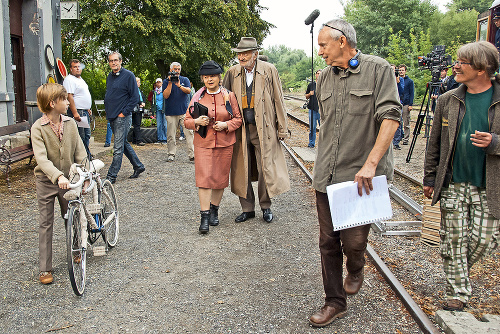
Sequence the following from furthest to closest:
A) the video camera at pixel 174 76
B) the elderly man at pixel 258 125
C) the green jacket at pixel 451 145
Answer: the video camera at pixel 174 76 < the elderly man at pixel 258 125 < the green jacket at pixel 451 145

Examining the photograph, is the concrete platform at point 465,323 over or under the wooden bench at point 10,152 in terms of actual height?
under

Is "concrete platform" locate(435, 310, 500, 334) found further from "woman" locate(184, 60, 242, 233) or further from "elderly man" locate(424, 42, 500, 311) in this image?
"woman" locate(184, 60, 242, 233)

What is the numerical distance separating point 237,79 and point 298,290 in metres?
3.02

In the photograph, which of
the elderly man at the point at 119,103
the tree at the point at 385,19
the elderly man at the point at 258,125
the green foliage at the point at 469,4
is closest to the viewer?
the elderly man at the point at 258,125

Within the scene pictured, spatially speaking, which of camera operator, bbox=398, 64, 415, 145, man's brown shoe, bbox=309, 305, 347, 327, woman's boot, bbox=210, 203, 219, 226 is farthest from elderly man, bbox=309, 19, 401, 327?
camera operator, bbox=398, 64, 415, 145

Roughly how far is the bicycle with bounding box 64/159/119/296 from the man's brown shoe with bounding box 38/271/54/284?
326mm

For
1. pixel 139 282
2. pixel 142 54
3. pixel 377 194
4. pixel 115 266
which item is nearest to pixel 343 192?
pixel 377 194

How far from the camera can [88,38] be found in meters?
22.0

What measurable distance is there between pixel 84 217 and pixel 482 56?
349 centimetres

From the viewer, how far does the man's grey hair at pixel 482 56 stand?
3570 mm

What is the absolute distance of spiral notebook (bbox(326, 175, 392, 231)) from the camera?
11.6 ft

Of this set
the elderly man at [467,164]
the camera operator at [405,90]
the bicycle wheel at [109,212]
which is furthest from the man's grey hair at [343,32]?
the camera operator at [405,90]

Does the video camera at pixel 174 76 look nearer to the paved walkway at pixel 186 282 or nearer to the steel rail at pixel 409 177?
the paved walkway at pixel 186 282

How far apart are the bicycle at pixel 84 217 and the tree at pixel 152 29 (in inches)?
643
